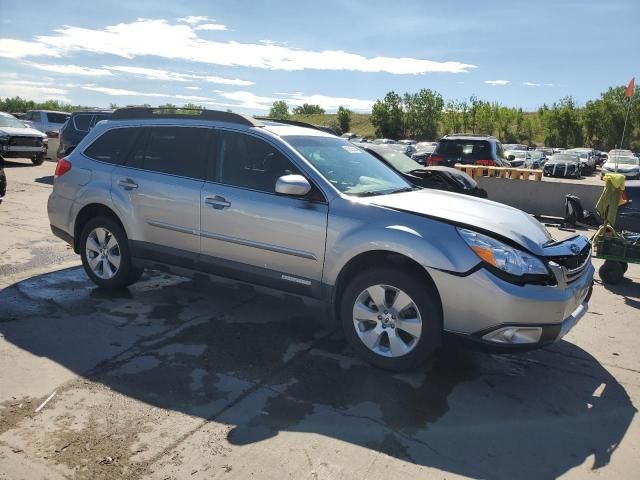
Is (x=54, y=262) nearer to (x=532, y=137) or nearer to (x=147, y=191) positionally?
(x=147, y=191)

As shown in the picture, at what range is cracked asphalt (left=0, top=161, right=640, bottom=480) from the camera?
9.43 ft

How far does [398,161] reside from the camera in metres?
11.2

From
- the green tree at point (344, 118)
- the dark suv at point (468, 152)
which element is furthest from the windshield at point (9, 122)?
the green tree at point (344, 118)

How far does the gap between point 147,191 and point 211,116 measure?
0.92 meters

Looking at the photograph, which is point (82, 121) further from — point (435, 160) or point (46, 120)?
point (46, 120)

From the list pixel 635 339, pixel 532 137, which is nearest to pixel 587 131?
pixel 532 137

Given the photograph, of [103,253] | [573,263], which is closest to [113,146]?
[103,253]

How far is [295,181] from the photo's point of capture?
13.3 feet

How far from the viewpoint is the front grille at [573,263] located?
3799 mm

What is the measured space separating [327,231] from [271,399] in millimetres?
1303

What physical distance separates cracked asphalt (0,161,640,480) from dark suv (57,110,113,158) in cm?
1066

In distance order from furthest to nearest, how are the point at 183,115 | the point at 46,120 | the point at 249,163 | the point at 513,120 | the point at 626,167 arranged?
1. the point at 513,120
2. the point at 626,167
3. the point at 46,120
4. the point at 183,115
5. the point at 249,163

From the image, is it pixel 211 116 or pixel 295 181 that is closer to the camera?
pixel 295 181

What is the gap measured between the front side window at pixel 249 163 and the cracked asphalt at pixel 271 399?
0.90m
